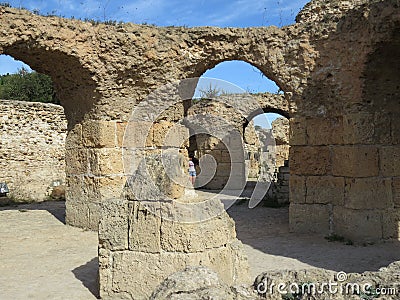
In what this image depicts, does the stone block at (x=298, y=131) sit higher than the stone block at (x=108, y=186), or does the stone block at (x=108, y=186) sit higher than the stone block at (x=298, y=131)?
the stone block at (x=298, y=131)

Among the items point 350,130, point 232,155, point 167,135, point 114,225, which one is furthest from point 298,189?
point 232,155

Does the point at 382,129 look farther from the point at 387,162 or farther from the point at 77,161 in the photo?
the point at 77,161

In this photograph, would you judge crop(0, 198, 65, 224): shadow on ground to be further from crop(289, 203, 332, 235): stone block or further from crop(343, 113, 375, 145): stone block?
crop(343, 113, 375, 145): stone block

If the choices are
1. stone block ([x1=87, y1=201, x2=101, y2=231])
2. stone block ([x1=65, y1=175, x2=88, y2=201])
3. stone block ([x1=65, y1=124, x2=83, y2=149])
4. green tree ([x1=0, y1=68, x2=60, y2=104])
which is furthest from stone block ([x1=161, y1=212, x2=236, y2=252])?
green tree ([x1=0, y1=68, x2=60, y2=104])

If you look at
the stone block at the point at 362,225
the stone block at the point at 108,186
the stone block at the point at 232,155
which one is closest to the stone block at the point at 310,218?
the stone block at the point at 362,225

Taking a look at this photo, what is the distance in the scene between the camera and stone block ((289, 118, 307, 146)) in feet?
25.4

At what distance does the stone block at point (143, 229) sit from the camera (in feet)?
14.0

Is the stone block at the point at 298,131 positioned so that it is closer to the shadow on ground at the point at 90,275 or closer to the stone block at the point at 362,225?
the stone block at the point at 362,225

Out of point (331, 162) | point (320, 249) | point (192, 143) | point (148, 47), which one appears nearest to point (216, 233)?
point (320, 249)

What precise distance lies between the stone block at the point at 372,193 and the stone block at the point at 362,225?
0.36 ft

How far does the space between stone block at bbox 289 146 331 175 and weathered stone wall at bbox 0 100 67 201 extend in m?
8.51

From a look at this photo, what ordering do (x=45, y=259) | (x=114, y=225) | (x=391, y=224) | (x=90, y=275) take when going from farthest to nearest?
1. (x=391, y=224)
2. (x=45, y=259)
3. (x=90, y=275)
4. (x=114, y=225)

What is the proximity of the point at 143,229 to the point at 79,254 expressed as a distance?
7.79ft

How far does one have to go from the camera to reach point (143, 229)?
4324 mm
